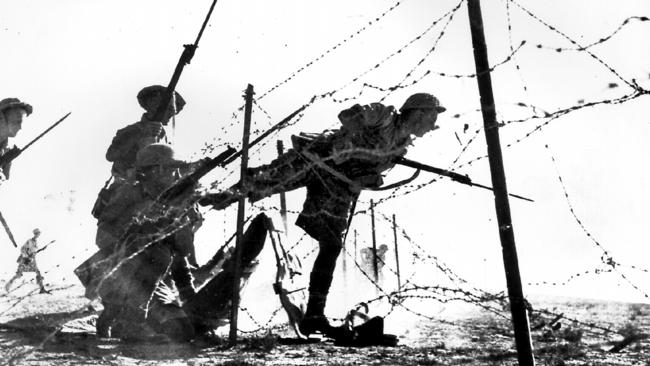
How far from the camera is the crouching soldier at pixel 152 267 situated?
6.71 metres

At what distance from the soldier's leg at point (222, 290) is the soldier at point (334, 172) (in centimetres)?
47

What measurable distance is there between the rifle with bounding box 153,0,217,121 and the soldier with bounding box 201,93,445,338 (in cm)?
229

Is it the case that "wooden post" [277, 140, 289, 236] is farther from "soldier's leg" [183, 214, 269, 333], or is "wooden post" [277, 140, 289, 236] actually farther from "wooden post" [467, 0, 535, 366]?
"wooden post" [467, 0, 535, 366]

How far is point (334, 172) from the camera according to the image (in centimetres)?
723

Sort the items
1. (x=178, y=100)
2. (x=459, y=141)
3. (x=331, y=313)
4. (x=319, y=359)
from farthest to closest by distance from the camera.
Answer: (x=331, y=313) → (x=178, y=100) → (x=319, y=359) → (x=459, y=141)

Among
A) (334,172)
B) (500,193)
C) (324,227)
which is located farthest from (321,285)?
(500,193)

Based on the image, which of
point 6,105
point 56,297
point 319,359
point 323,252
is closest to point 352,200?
point 323,252

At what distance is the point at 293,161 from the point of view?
776 centimetres

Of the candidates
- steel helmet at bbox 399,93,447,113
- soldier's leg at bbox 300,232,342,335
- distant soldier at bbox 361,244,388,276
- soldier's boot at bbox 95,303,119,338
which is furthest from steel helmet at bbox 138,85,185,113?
distant soldier at bbox 361,244,388,276

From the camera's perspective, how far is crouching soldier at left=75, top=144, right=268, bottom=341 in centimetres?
671

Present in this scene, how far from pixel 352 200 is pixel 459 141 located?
2480 mm

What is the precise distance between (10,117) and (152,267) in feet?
10.8

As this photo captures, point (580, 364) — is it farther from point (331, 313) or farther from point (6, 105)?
point (6, 105)

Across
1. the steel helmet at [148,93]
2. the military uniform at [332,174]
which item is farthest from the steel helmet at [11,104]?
the military uniform at [332,174]
